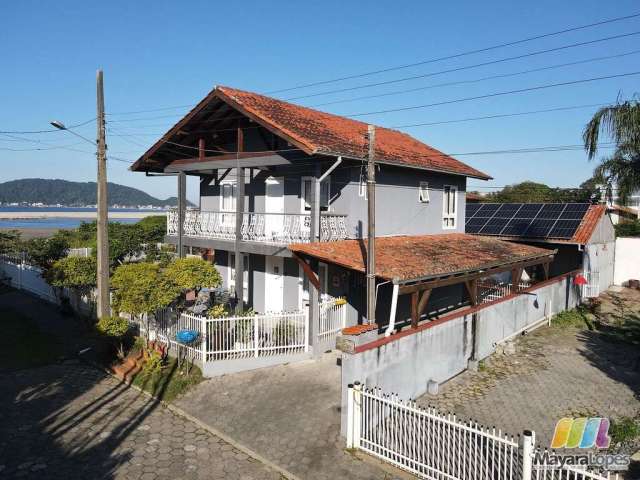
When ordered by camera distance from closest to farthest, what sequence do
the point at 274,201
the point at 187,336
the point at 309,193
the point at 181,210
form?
the point at 187,336 → the point at 309,193 → the point at 274,201 → the point at 181,210

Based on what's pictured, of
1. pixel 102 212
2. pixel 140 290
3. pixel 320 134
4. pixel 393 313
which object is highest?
pixel 320 134

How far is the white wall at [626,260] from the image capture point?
82.2ft

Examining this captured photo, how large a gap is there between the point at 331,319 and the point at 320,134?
17.8ft

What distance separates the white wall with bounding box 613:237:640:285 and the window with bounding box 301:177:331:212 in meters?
19.6

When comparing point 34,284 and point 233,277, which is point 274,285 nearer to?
point 233,277

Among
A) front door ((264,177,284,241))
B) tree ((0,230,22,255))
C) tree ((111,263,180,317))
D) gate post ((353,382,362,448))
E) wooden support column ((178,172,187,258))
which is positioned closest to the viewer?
gate post ((353,382,362,448))

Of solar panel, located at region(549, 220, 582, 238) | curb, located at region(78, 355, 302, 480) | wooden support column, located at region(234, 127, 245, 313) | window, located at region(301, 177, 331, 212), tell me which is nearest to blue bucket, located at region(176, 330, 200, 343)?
curb, located at region(78, 355, 302, 480)

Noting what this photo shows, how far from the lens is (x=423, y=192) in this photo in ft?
57.0

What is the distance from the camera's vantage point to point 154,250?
1273 inches

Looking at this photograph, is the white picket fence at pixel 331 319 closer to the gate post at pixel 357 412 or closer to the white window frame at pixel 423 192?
the gate post at pixel 357 412

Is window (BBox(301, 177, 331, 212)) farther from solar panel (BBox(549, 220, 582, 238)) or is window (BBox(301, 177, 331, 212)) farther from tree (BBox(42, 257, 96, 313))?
solar panel (BBox(549, 220, 582, 238))

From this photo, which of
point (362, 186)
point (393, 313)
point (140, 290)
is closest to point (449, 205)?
point (362, 186)

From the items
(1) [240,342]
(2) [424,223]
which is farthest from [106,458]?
(2) [424,223]

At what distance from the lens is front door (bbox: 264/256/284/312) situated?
15.8 metres
